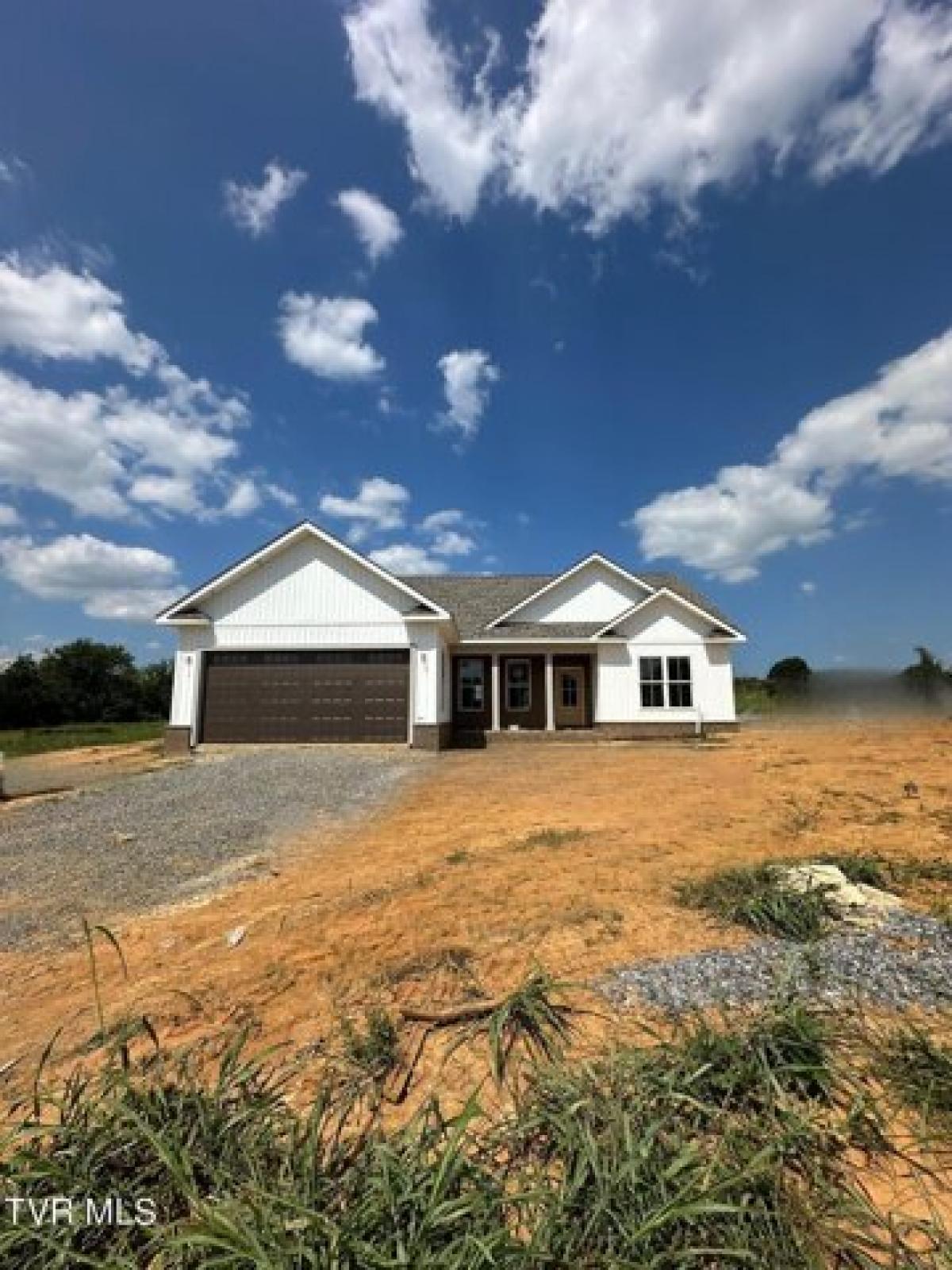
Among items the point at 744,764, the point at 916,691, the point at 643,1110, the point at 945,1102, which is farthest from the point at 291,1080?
the point at 916,691

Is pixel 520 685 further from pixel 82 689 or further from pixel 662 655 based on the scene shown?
pixel 82 689

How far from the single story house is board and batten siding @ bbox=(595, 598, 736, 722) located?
0.12 feet

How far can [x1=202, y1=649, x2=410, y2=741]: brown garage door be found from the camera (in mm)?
17984

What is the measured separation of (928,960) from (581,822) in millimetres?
4477

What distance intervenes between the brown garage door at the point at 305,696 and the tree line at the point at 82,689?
118 feet

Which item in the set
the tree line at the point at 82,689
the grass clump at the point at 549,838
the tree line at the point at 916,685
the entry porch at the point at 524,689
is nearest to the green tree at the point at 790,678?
the tree line at the point at 916,685

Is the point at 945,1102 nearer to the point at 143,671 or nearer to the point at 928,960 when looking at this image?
the point at 928,960

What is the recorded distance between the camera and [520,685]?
22344 millimetres

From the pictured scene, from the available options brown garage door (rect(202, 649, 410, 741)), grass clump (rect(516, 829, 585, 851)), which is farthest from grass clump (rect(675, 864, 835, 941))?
brown garage door (rect(202, 649, 410, 741))

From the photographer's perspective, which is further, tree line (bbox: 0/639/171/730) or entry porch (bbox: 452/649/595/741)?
tree line (bbox: 0/639/171/730)

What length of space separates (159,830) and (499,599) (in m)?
17.0

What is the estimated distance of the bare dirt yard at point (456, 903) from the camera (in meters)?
4.08

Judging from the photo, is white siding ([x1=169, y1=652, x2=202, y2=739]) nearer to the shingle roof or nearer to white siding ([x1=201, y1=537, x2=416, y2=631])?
white siding ([x1=201, y1=537, x2=416, y2=631])

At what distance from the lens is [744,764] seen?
1308 cm
